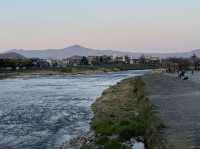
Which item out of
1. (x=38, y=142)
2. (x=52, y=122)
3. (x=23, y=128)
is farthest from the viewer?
(x=52, y=122)

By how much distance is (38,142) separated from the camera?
671 inches

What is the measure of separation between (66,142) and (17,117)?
945 cm

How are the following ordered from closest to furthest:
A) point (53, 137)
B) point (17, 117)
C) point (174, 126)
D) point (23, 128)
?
point (174, 126) < point (53, 137) < point (23, 128) < point (17, 117)

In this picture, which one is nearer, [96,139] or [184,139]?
[184,139]

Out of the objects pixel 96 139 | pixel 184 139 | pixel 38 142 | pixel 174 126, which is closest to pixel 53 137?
pixel 38 142

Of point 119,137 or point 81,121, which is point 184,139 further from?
point 81,121

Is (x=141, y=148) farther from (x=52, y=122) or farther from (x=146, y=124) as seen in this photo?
(x=52, y=122)

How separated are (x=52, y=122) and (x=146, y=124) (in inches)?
314

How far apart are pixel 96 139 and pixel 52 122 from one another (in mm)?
7763

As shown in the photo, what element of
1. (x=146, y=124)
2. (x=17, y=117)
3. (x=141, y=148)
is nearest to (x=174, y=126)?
(x=146, y=124)

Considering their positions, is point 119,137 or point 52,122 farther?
point 52,122

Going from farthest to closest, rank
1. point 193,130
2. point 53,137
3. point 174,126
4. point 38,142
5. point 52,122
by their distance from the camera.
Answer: point 52,122 → point 53,137 → point 38,142 → point 174,126 → point 193,130

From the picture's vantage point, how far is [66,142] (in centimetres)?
1705

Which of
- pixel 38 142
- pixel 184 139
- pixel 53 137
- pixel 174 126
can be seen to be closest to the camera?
pixel 184 139
